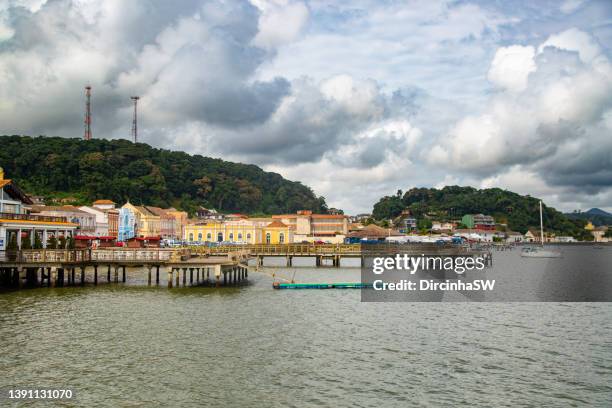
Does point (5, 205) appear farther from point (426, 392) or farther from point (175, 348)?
point (426, 392)

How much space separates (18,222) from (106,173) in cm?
11227

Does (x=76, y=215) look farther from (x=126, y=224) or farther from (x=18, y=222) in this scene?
(x=18, y=222)

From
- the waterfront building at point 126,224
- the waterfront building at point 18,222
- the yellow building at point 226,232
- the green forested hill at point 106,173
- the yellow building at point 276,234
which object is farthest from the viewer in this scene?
the green forested hill at point 106,173

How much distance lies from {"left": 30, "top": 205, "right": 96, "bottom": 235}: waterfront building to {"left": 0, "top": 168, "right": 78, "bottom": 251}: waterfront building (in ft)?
102

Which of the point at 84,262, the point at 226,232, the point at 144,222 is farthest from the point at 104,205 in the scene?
the point at 84,262

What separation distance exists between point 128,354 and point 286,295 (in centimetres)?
1993

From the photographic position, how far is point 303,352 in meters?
24.3

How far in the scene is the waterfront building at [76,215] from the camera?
84.9 m

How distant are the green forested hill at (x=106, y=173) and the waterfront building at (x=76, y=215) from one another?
4068 centimetres

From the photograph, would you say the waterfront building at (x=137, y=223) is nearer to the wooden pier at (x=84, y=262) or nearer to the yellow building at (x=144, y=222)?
the yellow building at (x=144, y=222)

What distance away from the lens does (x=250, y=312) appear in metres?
34.0

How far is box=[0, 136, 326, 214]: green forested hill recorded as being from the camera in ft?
458

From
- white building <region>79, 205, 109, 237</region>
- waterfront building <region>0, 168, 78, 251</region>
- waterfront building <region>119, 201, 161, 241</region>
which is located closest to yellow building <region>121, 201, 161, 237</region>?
waterfront building <region>119, 201, 161, 241</region>

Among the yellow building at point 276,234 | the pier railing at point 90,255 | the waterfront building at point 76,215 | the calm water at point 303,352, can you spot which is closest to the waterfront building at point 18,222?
the pier railing at point 90,255
